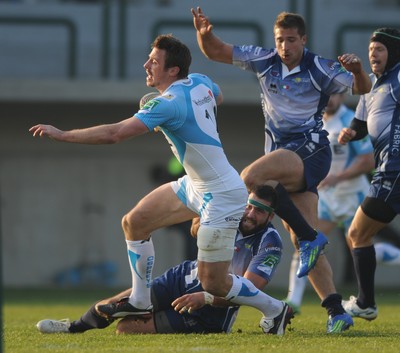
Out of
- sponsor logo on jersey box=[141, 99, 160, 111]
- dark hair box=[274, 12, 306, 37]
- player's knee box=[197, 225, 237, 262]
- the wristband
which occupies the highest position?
dark hair box=[274, 12, 306, 37]

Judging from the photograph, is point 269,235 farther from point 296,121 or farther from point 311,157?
point 296,121

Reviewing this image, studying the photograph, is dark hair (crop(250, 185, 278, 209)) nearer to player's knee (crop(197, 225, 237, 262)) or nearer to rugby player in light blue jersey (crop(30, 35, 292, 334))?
rugby player in light blue jersey (crop(30, 35, 292, 334))

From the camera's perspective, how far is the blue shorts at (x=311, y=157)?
8727 millimetres

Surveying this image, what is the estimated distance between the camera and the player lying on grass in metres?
8.34

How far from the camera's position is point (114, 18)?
1861 centimetres

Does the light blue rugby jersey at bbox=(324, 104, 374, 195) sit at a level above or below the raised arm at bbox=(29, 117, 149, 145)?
below

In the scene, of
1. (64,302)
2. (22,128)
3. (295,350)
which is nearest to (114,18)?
(22,128)

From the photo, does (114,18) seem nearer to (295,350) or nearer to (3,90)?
(3,90)

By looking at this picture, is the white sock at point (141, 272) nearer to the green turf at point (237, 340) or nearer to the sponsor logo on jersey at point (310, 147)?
the green turf at point (237, 340)

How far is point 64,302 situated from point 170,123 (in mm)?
6601

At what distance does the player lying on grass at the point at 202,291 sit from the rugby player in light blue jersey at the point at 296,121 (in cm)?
17

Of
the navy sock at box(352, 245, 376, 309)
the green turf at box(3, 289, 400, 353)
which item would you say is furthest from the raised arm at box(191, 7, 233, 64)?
the green turf at box(3, 289, 400, 353)

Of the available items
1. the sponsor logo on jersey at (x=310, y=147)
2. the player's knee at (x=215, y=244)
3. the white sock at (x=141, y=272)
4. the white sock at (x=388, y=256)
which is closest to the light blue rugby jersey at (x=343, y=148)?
the white sock at (x=388, y=256)

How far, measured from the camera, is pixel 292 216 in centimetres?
842
